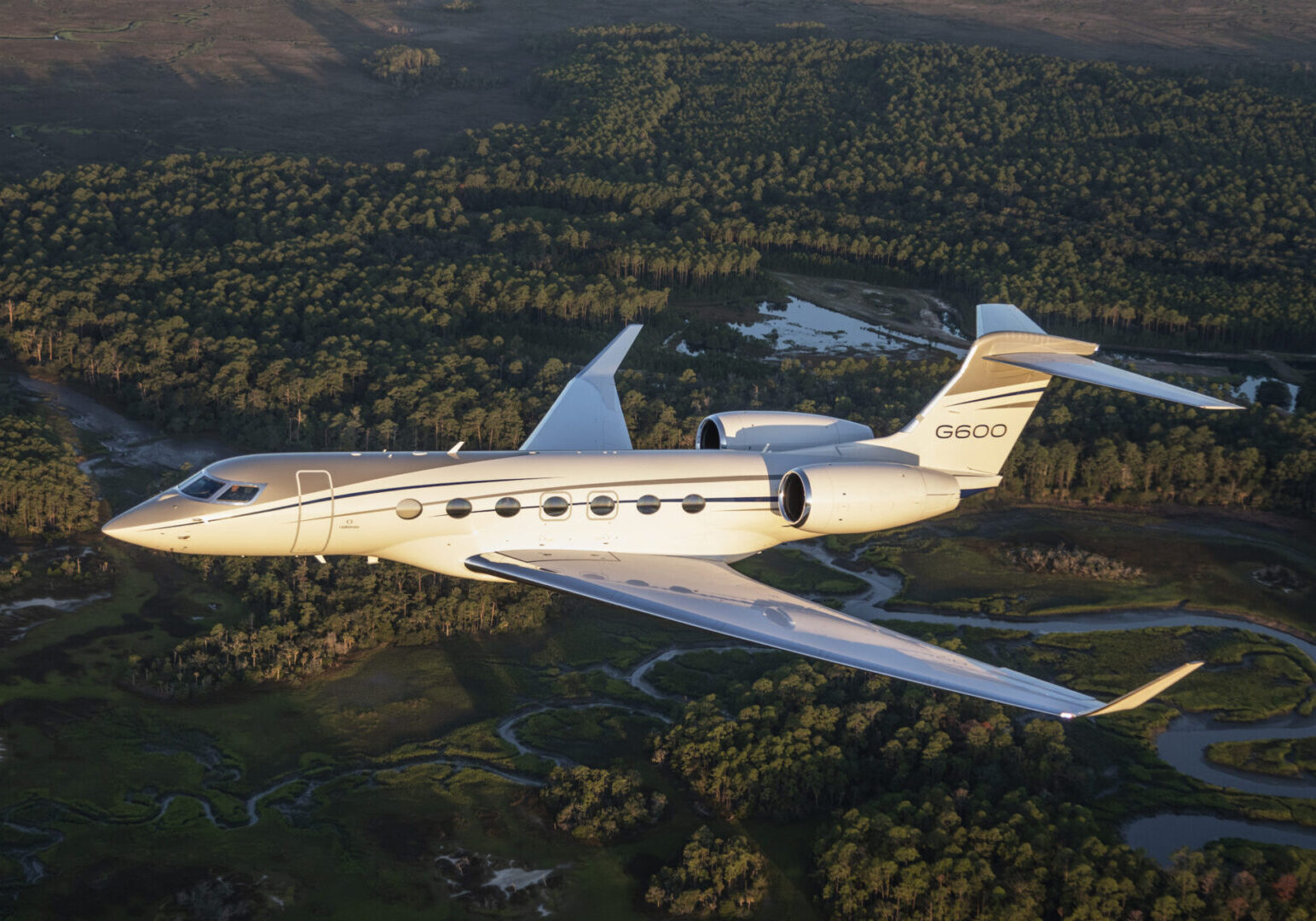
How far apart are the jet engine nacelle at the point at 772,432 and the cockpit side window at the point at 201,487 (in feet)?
46.3

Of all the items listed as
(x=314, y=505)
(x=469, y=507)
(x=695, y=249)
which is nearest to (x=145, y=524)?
(x=314, y=505)

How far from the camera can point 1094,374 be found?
3316 cm

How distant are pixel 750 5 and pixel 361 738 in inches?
6594

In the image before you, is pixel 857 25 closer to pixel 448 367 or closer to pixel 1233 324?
pixel 1233 324

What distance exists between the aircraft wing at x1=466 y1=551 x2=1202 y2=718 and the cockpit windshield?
5902mm

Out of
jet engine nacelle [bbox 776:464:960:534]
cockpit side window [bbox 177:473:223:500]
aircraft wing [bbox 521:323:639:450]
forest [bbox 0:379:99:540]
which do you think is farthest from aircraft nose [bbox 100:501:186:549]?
forest [bbox 0:379:99:540]

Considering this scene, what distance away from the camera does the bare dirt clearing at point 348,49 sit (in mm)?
A: 120125

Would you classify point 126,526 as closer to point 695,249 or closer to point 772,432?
point 772,432

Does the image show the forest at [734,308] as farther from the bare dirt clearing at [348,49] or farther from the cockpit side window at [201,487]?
the bare dirt clearing at [348,49]

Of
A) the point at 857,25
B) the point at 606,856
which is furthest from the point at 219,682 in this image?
the point at 857,25

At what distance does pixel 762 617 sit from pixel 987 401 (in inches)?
A: 458

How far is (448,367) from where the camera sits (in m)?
63.1

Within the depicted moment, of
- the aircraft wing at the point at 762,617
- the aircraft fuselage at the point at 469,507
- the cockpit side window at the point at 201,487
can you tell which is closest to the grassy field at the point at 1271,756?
the aircraft wing at the point at 762,617

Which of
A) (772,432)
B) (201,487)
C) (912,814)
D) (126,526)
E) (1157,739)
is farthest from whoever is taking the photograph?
(1157,739)
